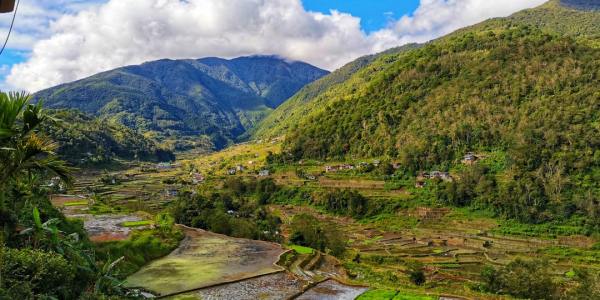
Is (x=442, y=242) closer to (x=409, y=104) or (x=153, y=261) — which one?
(x=153, y=261)

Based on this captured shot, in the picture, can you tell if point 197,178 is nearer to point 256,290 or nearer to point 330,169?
point 330,169

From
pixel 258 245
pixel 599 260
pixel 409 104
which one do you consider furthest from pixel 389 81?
pixel 258 245

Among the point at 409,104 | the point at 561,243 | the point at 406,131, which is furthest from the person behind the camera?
the point at 409,104

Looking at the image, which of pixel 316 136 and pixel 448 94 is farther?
pixel 316 136

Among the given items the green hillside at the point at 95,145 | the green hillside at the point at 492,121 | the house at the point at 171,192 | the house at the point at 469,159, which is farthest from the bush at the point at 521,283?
the green hillside at the point at 95,145

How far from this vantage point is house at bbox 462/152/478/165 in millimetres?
75250

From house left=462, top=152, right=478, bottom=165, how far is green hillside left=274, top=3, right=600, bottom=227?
7.07 feet

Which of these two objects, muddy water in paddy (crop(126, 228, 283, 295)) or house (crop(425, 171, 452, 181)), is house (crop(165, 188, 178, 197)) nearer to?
muddy water in paddy (crop(126, 228, 283, 295))

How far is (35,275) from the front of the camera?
1090 centimetres

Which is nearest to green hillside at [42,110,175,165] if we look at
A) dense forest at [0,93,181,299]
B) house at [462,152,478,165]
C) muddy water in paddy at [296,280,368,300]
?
dense forest at [0,93,181,299]

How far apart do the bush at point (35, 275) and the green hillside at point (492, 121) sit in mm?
60452

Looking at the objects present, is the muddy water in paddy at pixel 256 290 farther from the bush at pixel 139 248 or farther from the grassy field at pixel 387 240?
the bush at pixel 139 248

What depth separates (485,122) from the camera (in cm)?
8294

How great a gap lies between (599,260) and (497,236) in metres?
12.0
